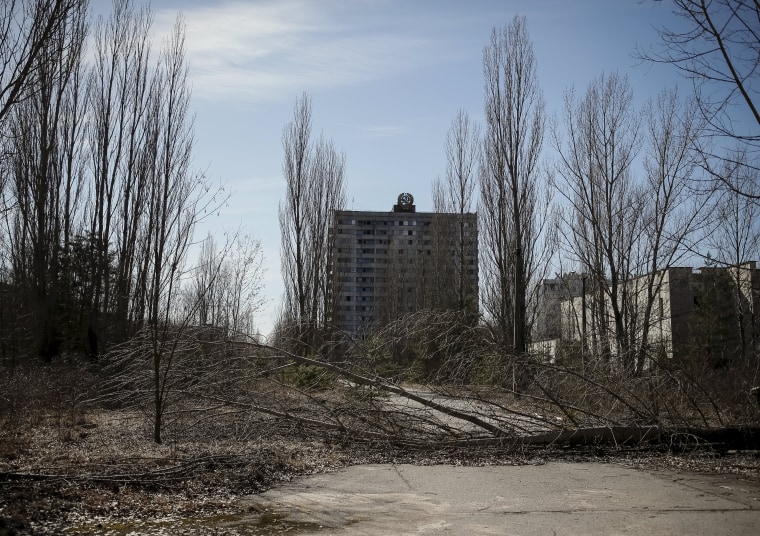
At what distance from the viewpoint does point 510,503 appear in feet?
19.2

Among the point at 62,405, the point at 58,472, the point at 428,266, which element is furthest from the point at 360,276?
the point at 58,472

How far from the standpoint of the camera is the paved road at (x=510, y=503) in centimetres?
495

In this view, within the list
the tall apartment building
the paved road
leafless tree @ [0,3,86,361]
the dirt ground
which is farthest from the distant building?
leafless tree @ [0,3,86,361]

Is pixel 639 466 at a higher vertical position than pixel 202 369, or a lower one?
lower

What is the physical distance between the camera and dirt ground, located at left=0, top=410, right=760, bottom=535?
5.26m

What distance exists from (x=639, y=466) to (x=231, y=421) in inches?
229

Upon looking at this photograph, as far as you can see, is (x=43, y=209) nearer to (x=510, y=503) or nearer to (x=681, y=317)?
(x=510, y=503)

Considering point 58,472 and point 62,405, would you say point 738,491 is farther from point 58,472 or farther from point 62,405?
point 62,405

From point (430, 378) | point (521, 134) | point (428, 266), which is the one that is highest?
point (521, 134)

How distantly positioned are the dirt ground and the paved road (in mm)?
550

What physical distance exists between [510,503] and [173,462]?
12.6 feet

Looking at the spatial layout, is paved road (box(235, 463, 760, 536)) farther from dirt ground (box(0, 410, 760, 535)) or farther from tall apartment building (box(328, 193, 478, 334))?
tall apartment building (box(328, 193, 478, 334))

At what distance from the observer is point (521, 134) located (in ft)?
70.9

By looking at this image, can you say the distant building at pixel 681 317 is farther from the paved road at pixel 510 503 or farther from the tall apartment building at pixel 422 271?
the tall apartment building at pixel 422 271
